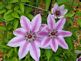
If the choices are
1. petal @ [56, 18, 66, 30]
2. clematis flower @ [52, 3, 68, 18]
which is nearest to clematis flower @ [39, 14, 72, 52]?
petal @ [56, 18, 66, 30]

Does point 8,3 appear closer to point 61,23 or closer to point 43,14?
point 43,14

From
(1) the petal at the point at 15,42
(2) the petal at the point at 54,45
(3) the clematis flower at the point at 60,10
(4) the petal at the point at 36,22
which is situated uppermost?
(3) the clematis flower at the point at 60,10

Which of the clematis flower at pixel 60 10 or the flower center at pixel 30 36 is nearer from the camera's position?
the flower center at pixel 30 36

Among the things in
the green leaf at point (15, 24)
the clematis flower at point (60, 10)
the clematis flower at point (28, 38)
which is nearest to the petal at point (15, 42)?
the clematis flower at point (28, 38)

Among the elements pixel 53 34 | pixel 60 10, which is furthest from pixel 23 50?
pixel 60 10

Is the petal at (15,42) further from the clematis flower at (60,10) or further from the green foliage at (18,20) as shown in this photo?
the clematis flower at (60,10)

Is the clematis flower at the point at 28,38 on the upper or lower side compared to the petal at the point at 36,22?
lower
